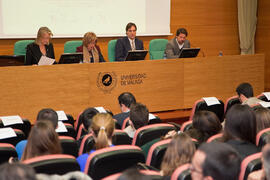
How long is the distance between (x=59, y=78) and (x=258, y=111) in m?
2.87

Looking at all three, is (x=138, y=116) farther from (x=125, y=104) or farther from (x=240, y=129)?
(x=240, y=129)

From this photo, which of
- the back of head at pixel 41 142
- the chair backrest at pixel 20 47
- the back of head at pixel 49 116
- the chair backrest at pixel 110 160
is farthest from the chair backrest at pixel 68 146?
the chair backrest at pixel 20 47

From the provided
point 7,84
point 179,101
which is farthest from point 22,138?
point 179,101

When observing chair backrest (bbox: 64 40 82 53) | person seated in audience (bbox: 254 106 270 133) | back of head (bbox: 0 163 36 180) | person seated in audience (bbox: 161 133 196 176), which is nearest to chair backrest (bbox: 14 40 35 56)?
chair backrest (bbox: 64 40 82 53)

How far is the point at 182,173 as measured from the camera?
1976 mm

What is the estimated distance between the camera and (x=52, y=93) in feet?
17.0

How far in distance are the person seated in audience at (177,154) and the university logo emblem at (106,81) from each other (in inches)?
133

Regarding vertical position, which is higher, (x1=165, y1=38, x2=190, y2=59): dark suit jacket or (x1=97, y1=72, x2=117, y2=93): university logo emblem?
(x1=165, y1=38, x2=190, y2=59): dark suit jacket

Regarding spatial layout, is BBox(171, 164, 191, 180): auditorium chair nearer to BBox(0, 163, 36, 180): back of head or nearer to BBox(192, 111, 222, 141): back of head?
BBox(0, 163, 36, 180): back of head

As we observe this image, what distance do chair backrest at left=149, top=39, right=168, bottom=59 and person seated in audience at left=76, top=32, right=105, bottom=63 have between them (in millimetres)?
1073

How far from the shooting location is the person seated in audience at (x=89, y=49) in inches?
233

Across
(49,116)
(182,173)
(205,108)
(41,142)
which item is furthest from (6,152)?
(205,108)

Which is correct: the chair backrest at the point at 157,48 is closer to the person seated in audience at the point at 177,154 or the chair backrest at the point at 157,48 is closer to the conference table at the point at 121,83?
the conference table at the point at 121,83

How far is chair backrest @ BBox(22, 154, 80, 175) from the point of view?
2.08 metres
